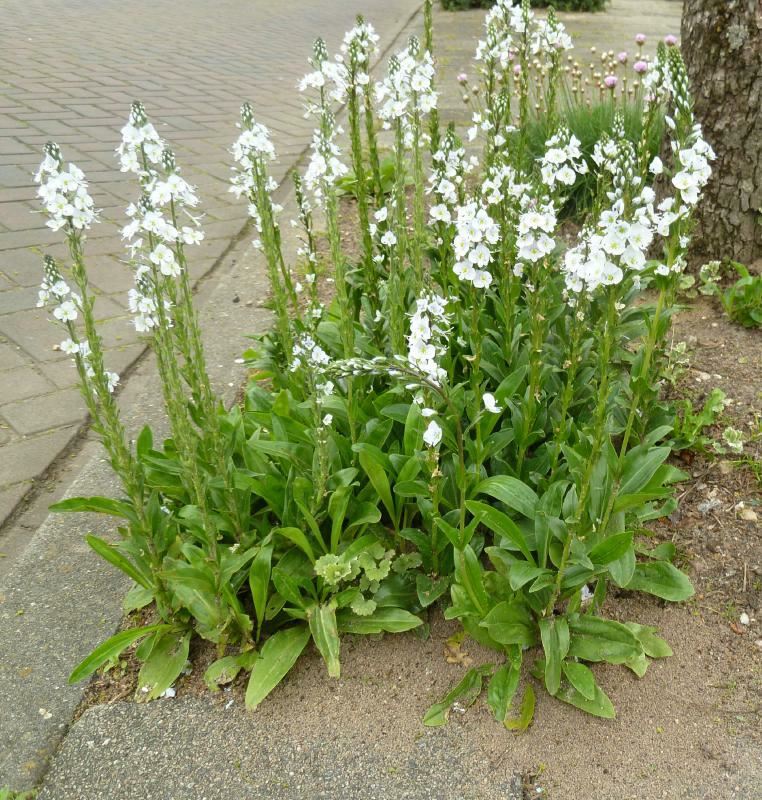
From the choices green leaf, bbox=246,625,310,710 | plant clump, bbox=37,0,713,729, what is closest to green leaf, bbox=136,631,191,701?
plant clump, bbox=37,0,713,729

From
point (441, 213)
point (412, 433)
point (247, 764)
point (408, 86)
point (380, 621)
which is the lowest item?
point (247, 764)

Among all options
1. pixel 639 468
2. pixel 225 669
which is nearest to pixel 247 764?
pixel 225 669

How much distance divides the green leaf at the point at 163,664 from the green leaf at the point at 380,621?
509 mm

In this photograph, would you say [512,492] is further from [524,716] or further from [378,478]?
[524,716]

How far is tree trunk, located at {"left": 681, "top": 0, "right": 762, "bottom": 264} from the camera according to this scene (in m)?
3.84

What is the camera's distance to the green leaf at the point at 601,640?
2340 millimetres

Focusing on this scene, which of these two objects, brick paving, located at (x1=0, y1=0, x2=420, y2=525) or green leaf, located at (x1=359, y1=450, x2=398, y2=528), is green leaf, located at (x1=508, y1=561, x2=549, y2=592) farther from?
brick paving, located at (x1=0, y1=0, x2=420, y2=525)

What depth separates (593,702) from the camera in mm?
2326

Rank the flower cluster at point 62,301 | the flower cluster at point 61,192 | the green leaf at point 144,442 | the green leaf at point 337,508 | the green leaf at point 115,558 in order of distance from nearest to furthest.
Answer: the flower cluster at point 61,192, the flower cluster at point 62,301, the green leaf at point 115,558, the green leaf at point 337,508, the green leaf at point 144,442

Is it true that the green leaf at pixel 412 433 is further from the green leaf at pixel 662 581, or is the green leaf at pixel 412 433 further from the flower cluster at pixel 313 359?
the green leaf at pixel 662 581

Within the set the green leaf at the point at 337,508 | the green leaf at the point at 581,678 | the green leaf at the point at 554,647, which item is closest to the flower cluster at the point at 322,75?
the green leaf at the point at 337,508

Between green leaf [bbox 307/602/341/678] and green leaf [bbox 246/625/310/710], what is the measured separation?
0.06 m

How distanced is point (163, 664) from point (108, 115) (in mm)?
7083

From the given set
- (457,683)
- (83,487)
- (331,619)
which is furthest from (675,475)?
(83,487)
